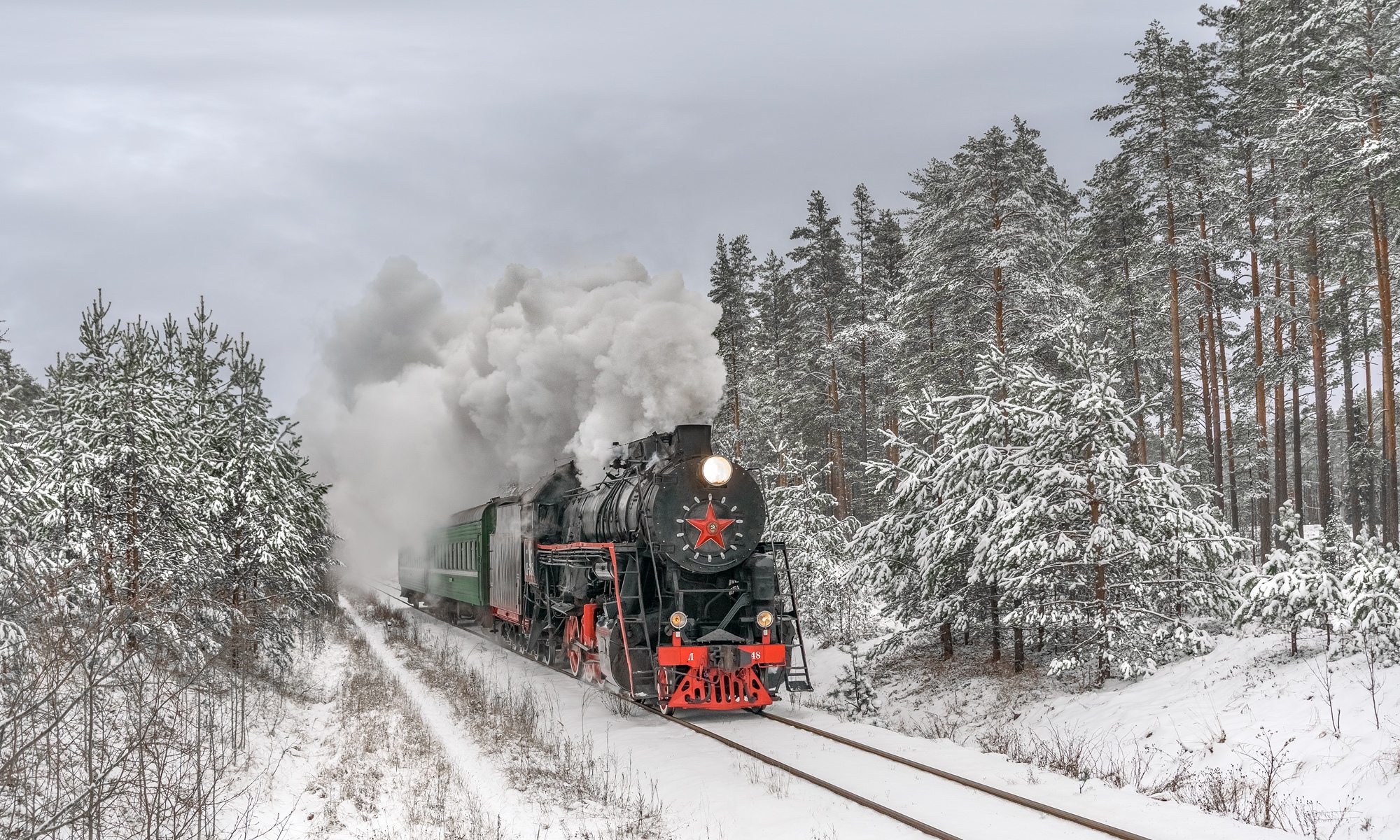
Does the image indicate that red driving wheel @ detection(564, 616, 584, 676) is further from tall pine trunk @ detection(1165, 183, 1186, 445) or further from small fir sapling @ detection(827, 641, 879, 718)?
tall pine trunk @ detection(1165, 183, 1186, 445)

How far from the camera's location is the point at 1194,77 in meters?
21.0

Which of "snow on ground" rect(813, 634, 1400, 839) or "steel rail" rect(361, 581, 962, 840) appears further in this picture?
"snow on ground" rect(813, 634, 1400, 839)

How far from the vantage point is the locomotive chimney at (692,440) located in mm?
12211

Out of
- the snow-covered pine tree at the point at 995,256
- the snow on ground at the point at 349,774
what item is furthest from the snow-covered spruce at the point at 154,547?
the snow-covered pine tree at the point at 995,256

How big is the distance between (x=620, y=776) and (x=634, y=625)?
3136mm

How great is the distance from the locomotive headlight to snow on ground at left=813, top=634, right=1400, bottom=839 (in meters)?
3.87

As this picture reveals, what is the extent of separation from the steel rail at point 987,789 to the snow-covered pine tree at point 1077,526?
8.56ft

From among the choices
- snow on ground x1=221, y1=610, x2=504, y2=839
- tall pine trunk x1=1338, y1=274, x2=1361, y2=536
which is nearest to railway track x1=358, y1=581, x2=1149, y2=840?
snow on ground x1=221, y1=610, x2=504, y2=839

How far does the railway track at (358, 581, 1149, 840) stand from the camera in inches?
250

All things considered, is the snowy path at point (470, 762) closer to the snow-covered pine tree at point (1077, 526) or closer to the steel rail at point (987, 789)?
the steel rail at point (987, 789)

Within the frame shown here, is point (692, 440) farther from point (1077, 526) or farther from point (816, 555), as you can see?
point (816, 555)

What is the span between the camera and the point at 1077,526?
1111 cm

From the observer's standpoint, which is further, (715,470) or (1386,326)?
(1386,326)

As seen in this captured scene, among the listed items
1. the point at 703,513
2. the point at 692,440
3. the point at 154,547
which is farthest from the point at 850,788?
the point at 154,547
